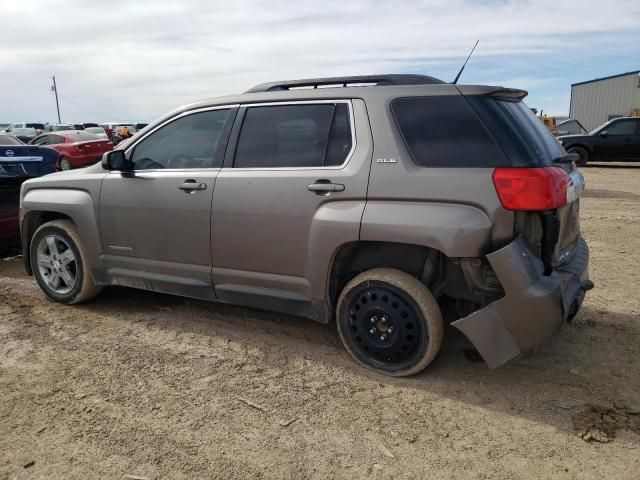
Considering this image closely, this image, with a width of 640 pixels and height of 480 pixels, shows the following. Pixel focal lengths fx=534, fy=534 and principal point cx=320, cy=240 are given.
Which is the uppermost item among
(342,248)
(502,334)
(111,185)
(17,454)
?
(111,185)

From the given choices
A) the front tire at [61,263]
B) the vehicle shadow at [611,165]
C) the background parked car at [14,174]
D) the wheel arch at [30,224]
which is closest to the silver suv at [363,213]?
the front tire at [61,263]

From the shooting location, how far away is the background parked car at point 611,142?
55.4 feet

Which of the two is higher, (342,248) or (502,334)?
(342,248)

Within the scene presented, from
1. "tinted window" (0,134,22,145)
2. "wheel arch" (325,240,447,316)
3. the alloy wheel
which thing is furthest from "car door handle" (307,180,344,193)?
"tinted window" (0,134,22,145)

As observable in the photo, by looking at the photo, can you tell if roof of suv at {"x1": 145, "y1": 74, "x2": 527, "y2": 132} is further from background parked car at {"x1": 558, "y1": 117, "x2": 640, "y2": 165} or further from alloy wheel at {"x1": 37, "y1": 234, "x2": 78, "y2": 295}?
background parked car at {"x1": 558, "y1": 117, "x2": 640, "y2": 165}

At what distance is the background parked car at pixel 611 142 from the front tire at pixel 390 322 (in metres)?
15.6

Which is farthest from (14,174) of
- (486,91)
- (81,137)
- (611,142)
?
(611,142)

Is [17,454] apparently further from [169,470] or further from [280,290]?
[280,290]

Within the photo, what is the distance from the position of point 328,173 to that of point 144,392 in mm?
1765

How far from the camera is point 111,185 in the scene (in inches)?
171

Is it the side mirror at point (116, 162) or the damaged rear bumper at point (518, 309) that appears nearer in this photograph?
the damaged rear bumper at point (518, 309)

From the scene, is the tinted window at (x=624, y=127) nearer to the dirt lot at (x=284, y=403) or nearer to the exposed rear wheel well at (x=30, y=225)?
the dirt lot at (x=284, y=403)

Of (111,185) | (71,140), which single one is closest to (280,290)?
(111,185)

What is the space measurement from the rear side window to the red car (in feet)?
54.6
